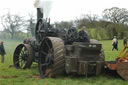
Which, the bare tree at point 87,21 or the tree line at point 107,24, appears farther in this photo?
the bare tree at point 87,21

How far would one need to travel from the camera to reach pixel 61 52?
19.6 feet

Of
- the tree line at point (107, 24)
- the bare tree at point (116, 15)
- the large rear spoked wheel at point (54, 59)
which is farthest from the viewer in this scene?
the bare tree at point (116, 15)

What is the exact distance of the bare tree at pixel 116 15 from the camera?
4628cm

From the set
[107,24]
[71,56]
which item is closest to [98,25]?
[107,24]

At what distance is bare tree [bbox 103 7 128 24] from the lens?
46.3 metres

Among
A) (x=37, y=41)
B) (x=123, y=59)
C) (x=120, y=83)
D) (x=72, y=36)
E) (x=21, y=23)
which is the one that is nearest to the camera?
(x=120, y=83)

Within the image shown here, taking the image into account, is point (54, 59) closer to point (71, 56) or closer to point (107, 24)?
point (71, 56)

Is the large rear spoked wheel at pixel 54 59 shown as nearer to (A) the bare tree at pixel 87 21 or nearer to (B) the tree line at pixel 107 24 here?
(B) the tree line at pixel 107 24

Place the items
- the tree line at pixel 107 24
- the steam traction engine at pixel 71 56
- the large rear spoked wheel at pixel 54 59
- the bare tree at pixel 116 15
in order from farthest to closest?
the bare tree at pixel 116 15 → the tree line at pixel 107 24 → the large rear spoked wheel at pixel 54 59 → the steam traction engine at pixel 71 56

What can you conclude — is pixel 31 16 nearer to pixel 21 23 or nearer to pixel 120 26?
pixel 21 23

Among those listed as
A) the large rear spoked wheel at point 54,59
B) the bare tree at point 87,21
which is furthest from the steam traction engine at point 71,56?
the bare tree at point 87,21

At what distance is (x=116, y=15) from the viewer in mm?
46969

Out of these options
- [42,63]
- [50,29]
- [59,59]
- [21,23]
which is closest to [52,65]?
A: [59,59]

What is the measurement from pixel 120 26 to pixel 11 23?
24.5 metres
